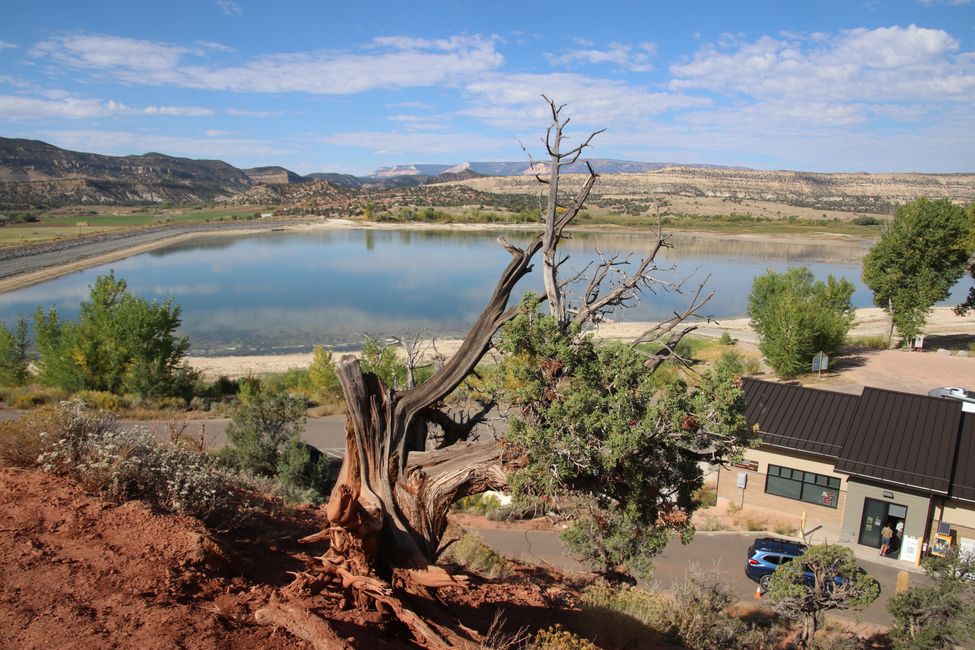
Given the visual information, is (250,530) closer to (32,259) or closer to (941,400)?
(941,400)

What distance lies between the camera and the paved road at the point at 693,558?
42.0 ft

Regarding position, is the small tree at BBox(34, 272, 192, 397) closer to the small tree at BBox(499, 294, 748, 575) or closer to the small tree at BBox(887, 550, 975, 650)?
the small tree at BBox(499, 294, 748, 575)

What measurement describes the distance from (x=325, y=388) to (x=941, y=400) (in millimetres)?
21065

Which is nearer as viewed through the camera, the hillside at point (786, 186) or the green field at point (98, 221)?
the green field at point (98, 221)

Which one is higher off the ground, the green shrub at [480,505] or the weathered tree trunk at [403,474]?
the weathered tree trunk at [403,474]

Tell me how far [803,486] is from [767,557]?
4635 millimetres

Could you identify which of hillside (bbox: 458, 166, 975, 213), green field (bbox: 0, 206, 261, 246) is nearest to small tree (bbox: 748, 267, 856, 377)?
green field (bbox: 0, 206, 261, 246)

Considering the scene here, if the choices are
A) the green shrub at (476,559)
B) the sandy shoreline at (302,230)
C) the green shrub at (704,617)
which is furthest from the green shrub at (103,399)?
the sandy shoreline at (302,230)

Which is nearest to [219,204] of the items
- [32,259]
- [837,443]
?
[32,259]

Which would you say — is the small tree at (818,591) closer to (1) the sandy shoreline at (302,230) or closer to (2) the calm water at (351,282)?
(2) the calm water at (351,282)

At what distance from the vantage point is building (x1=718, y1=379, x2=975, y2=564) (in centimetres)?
1481

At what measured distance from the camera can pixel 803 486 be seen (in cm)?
1722

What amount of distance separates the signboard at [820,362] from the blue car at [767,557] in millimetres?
19827

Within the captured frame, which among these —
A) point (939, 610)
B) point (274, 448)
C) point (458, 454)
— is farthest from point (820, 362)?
point (458, 454)
